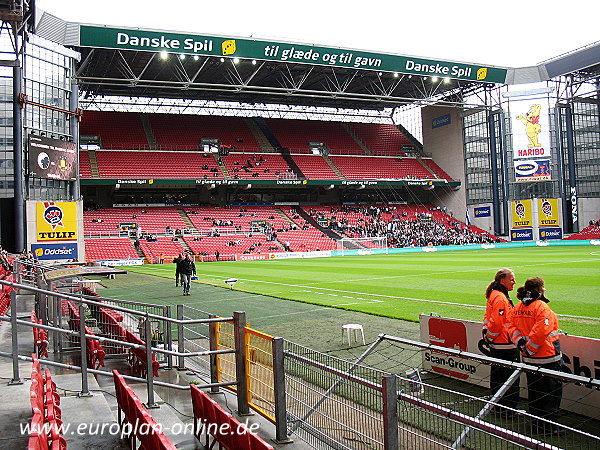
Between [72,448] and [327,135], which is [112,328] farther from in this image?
[327,135]

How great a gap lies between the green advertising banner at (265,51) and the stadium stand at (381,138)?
2106 cm

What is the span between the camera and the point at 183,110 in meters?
66.3

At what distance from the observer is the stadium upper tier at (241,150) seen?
5859 centimetres

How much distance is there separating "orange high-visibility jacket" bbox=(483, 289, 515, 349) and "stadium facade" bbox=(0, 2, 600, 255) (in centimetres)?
2018

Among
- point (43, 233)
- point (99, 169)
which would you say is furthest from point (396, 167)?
point (43, 233)

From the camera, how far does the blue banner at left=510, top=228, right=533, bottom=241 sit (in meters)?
57.2

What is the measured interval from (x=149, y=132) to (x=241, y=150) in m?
10.7

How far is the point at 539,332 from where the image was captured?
20.3 ft

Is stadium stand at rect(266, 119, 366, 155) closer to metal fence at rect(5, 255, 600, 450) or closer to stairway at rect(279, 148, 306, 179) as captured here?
stairway at rect(279, 148, 306, 179)

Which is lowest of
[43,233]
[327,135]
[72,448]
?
[72,448]

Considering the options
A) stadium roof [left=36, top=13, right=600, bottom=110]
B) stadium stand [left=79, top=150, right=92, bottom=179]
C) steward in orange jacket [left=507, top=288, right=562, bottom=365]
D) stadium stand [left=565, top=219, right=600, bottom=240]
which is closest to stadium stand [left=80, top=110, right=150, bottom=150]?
stadium stand [left=79, top=150, right=92, bottom=179]

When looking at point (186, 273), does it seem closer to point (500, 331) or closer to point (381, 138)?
point (500, 331)

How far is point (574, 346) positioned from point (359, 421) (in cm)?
314

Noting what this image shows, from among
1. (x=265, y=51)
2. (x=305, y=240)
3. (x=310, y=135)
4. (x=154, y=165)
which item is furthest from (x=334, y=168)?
(x=265, y=51)
